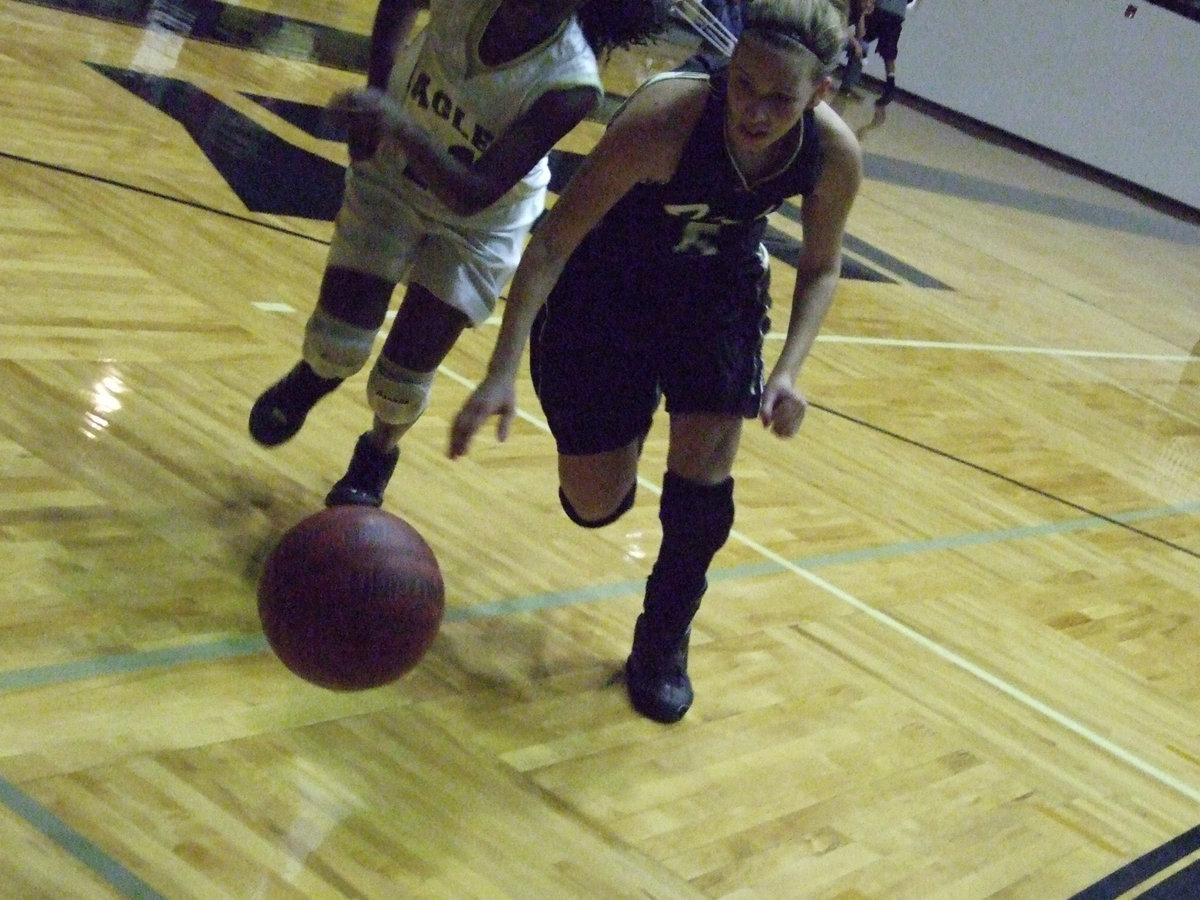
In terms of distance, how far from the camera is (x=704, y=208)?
2.35 m

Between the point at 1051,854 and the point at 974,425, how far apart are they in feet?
8.81

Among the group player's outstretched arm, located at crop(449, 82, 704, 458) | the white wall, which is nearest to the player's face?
player's outstretched arm, located at crop(449, 82, 704, 458)

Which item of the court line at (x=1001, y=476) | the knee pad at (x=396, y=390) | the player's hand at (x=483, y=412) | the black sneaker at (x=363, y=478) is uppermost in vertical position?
the player's hand at (x=483, y=412)

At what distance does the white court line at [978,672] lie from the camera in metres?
2.91

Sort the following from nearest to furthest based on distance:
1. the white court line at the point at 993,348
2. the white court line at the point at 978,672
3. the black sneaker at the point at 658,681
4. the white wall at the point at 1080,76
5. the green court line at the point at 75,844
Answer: the green court line at the point at 75,844
the black sneaker at the point at 658,681
the white court line at the point at 978,672
the white court line at the point at 993,348
the white wall at the point at 1080,76

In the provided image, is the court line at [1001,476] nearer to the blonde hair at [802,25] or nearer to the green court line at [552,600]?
the green court line at [552,600]

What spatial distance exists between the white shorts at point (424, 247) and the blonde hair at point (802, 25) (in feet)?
2.22

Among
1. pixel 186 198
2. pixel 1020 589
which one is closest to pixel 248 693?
pixel 1020 589

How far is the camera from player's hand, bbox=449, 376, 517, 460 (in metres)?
2.01

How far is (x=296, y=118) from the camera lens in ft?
18.5

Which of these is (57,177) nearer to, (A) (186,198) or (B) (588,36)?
(A) (186,198)

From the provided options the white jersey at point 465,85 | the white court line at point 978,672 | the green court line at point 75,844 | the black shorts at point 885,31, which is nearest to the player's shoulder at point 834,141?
the white jersey at point 465,85

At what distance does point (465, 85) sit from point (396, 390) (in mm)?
536

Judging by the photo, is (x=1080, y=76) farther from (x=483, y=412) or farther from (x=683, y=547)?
(x=483, y=412)
